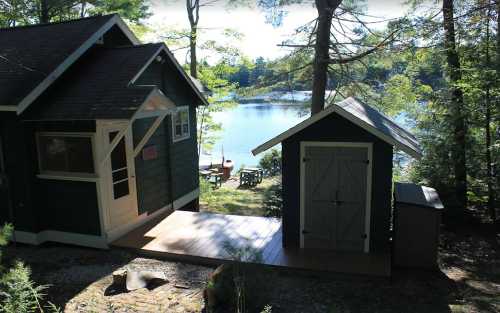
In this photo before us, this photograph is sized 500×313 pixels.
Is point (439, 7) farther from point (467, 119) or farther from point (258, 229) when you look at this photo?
point (258, 229)

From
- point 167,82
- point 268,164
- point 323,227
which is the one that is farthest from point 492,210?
point 268,164

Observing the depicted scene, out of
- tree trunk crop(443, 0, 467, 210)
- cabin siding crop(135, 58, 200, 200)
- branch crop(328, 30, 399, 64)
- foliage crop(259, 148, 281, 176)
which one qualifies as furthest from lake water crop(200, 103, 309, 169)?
tree trunk crop(443, 0, 467, 210)

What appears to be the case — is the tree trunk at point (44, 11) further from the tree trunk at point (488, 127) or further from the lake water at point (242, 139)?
the tree trunk at point (488, 127)

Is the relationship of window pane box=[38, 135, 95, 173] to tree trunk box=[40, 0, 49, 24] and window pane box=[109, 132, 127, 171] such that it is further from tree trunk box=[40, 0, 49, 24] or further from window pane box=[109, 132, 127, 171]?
tree trunk box=[40, 0, 49, 24]

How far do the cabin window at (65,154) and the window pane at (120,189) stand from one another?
613 millimetres

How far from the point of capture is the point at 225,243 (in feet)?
23.6

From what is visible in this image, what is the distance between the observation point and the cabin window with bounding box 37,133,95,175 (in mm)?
7234

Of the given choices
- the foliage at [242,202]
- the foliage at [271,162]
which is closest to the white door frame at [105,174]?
the foliage at [242,202]

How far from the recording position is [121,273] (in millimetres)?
5809

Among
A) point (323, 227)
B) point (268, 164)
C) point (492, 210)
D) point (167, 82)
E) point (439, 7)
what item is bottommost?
point (268, 164)

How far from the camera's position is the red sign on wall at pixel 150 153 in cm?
848

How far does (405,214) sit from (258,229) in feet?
9.58

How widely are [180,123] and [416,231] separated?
614 centimetres

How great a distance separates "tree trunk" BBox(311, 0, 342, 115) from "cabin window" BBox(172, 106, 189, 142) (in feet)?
14.3
